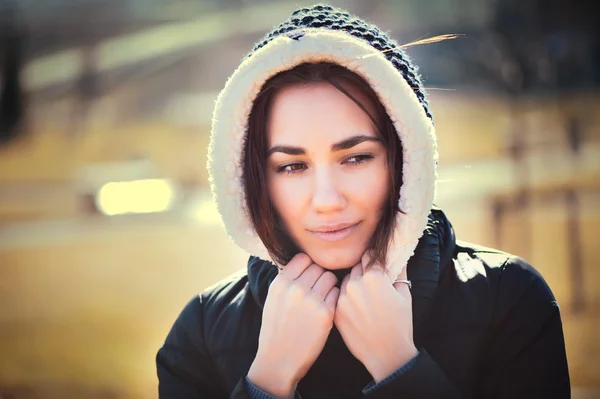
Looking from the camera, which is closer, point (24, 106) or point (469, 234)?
point (469, 234)

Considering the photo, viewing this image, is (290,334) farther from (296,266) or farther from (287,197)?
(287,197)

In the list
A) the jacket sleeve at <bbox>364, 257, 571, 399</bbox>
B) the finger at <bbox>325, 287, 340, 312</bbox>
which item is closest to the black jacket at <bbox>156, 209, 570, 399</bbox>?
the jacket sleeve at <bbox>364, 257, 571, 399</bbox>

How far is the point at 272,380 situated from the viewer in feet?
5.88

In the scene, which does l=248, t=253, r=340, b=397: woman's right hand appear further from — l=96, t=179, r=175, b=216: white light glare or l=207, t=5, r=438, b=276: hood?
l=96, t=179, r=175, b=216: white light glare

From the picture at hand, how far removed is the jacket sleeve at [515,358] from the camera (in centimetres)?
169

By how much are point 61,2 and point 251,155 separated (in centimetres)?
2754

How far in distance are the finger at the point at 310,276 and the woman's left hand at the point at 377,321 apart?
9 cm

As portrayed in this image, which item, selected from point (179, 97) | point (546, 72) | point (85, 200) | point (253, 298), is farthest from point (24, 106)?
point (253, 298)

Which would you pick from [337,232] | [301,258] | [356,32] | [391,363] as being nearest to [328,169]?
[337,232]

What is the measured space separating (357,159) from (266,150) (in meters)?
0.26

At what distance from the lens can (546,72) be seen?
2105 cm

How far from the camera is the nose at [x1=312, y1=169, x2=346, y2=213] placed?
1.79 metres

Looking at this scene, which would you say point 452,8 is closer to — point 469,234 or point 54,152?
point 54,152

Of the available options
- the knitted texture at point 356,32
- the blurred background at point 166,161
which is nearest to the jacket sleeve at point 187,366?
the knitted texture at point 356,32
